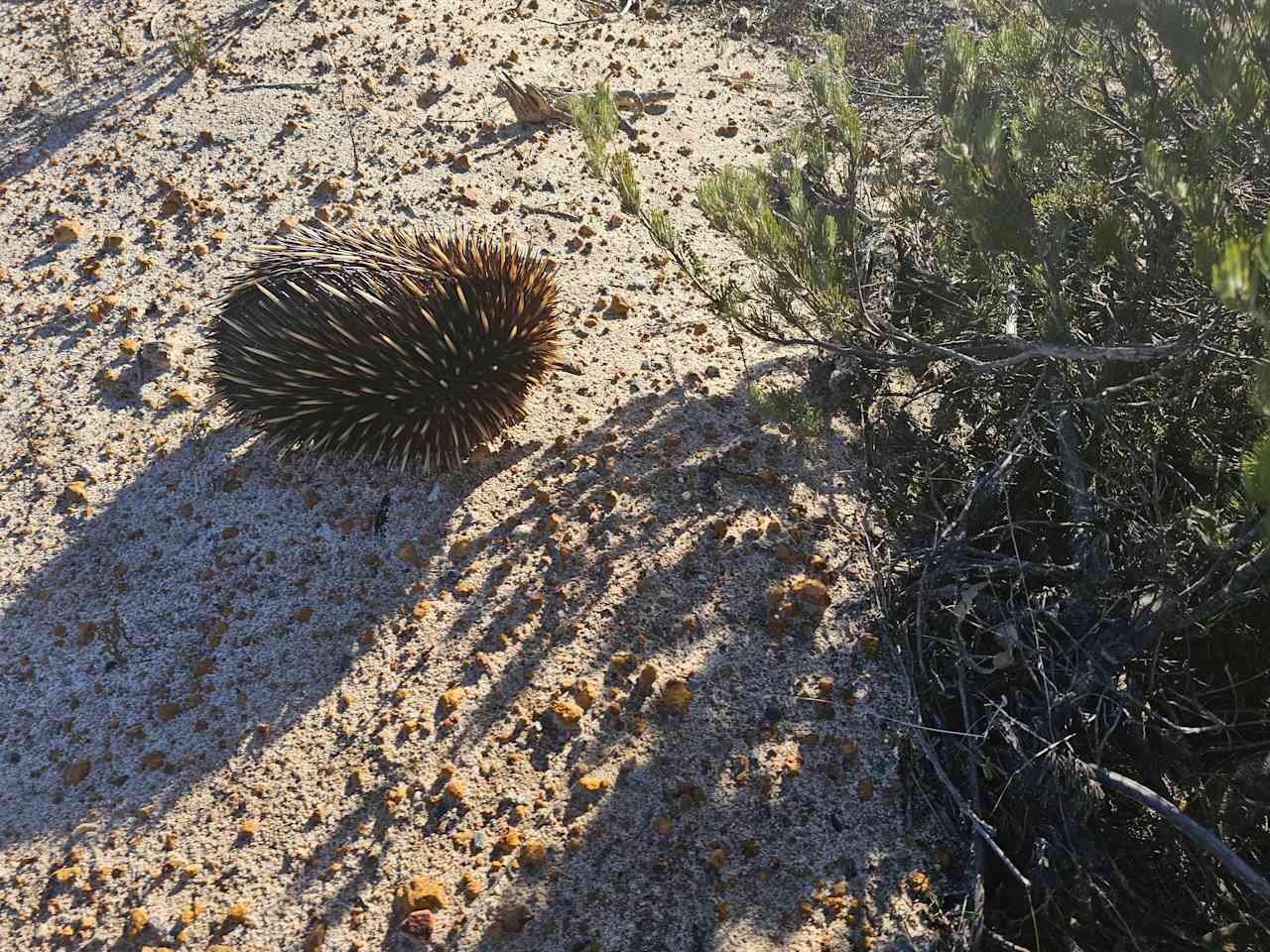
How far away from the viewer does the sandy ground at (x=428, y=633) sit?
2.73 meters

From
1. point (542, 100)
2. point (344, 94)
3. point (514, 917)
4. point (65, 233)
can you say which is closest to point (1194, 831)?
point (514, 917)

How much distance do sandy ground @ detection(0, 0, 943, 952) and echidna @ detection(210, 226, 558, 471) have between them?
0.32m

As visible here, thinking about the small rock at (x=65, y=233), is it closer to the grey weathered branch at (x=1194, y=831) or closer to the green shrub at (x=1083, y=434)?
the green shrub at (x=1083, y=434)

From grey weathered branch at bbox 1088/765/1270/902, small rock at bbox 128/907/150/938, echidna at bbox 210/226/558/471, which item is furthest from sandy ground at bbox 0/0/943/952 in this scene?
grey weathered branch at bbox 1088/765/1270/902

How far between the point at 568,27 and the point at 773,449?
15.1 feet

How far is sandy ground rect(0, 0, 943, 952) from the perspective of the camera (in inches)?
108

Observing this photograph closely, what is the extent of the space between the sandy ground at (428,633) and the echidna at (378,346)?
1.04 ft

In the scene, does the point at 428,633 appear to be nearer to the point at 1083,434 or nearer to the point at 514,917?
the point at 514,917

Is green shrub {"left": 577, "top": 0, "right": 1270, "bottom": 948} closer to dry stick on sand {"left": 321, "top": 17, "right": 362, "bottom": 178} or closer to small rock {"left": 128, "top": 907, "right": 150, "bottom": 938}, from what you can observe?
small rock {"left": 128, "top": 907, "right": 150, "bottom": 938}

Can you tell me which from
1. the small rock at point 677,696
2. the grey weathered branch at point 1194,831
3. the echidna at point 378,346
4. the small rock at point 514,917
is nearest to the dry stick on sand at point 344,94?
the echidna at point 378,346

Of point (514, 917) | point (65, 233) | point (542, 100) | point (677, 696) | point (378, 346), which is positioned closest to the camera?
point (514, 917)

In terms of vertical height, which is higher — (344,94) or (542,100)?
(344,94)

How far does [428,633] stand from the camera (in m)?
3.40

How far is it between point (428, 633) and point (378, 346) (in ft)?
3.66
